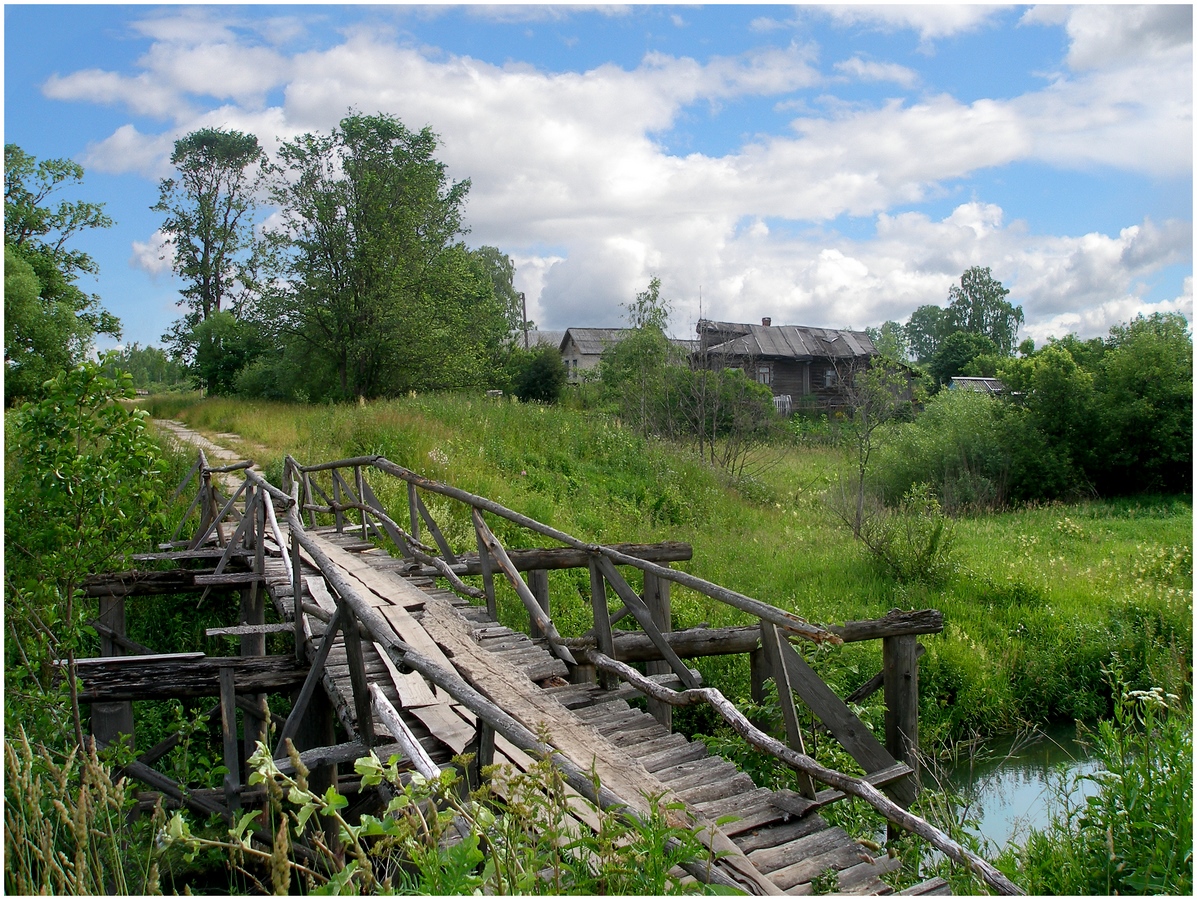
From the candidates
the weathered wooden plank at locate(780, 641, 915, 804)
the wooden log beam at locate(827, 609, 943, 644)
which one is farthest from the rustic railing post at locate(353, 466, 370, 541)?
the weathered wooden plank at locate(780, 641, 915, 804)

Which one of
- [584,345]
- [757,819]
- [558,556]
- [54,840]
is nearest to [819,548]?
[558,556]

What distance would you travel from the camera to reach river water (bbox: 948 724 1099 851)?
295 inches

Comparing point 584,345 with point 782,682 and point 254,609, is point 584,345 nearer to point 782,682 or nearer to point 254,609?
point 254,609

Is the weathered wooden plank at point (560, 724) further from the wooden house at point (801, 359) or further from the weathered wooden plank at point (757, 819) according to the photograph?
the wooden house at point (801, 359)

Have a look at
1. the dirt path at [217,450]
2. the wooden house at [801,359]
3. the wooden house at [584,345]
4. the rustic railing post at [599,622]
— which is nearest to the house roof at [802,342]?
the wooden house at [801,359]

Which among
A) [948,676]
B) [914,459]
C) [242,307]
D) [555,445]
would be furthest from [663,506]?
[242,307]

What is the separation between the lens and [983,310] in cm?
6431

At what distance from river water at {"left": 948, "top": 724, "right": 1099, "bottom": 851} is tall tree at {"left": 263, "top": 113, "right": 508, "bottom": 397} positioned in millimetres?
18594

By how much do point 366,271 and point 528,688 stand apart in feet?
67.7

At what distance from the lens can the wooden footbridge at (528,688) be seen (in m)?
Answer: 3.79

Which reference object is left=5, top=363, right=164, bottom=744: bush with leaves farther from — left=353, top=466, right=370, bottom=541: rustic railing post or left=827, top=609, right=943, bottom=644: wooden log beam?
left=827, top=609, right=943, bottom=644: wooden log beam

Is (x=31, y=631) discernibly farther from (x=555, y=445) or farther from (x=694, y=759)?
(x=555, y=445)

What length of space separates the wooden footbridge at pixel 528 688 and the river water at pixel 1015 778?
134cm

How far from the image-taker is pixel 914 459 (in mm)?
21297
